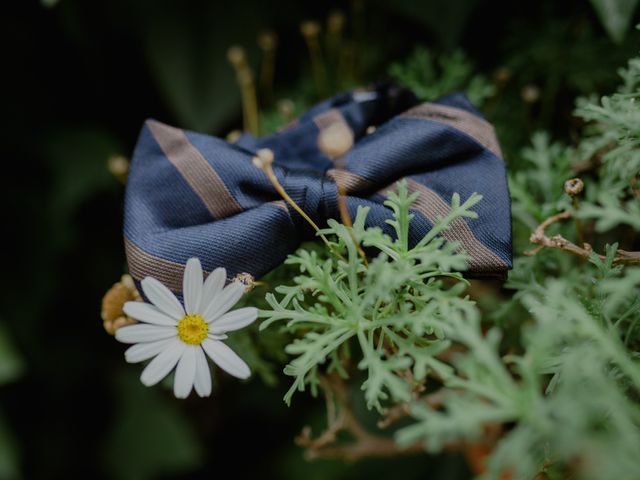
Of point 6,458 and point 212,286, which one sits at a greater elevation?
point 212,286

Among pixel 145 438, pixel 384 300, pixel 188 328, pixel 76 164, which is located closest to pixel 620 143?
pixel 384 300

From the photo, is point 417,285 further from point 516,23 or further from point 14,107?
point 14,107

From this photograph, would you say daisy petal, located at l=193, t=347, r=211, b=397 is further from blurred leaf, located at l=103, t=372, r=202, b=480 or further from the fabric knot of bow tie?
blurred leaf, located at l=103, t=372, r=202, b=480

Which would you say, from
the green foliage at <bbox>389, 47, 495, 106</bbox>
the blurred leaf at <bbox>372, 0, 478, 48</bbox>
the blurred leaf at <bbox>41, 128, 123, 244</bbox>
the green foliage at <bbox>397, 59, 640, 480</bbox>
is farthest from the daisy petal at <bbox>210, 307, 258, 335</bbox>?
the blurred leaf at <bbox>41, 128, 123, 244</bbox>

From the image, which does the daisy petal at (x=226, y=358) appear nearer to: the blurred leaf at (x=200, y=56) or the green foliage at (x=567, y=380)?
the green foliage at (x=567, y=380)

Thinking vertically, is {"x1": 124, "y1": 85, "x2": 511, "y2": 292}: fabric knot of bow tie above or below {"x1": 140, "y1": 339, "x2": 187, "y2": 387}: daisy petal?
above

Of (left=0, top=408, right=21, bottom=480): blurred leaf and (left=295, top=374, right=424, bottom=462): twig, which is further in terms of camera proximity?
(left=0, top=408, right=21, bottom=480): blurred leaf

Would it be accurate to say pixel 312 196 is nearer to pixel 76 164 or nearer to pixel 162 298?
pixel 162 298
